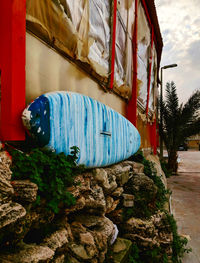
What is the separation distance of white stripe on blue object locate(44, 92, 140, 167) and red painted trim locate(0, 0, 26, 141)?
0.32m

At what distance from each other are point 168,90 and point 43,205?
398 inches

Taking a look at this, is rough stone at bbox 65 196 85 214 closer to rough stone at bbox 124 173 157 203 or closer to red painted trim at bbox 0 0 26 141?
red painted trim at bbox 0 0 26 141

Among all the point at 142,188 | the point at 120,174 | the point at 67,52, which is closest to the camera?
the point at 67,52

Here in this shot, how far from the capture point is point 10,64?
180 centimetres

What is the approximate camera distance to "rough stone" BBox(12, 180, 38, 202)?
138 centimetres

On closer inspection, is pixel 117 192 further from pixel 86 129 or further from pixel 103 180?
pixel 86 129

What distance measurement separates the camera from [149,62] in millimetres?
7195

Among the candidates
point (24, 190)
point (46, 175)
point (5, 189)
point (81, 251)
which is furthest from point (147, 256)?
point (5, 189)

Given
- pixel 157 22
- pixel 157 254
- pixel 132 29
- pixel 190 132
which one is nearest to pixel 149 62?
pixel 157 22

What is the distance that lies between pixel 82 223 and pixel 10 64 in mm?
1760

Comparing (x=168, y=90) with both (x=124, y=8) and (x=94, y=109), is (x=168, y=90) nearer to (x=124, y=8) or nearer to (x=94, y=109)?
(x=124, y=8)

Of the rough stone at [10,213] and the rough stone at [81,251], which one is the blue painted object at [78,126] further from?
the rough stone at [81,251]

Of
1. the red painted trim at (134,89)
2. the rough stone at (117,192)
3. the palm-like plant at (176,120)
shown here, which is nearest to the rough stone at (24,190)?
the rough stone at (117,192)

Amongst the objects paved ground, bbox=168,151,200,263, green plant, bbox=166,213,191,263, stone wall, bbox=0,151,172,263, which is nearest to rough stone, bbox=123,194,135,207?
stone wall, bbox=0,151,172,263
